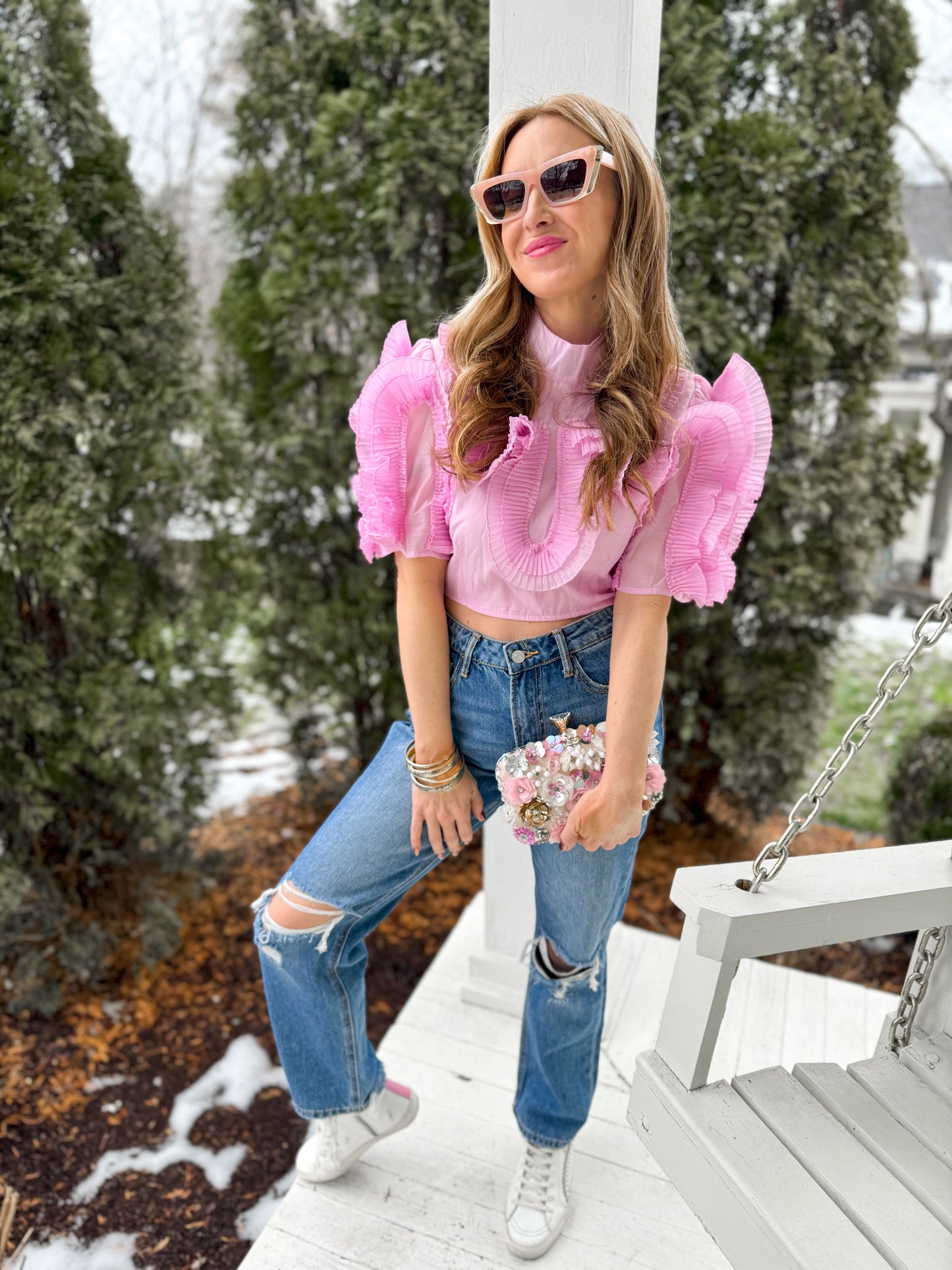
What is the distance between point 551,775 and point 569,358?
0.66 metres

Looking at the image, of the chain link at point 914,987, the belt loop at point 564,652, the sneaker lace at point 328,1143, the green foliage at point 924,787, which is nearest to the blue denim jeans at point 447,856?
the belt loop at point 564,652

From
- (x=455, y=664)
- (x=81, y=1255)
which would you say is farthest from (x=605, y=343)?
(x=81, y=1255)

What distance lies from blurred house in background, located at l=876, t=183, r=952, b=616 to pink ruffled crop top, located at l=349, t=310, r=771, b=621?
15.3ft

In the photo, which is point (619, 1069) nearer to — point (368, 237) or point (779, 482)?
point (779, 482)

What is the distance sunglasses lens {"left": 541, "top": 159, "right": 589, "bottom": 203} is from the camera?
1247 mm

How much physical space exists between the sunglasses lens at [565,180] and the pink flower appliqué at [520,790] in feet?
2.83

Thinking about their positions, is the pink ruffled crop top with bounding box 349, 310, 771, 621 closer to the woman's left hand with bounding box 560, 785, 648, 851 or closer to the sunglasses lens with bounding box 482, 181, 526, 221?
the sunglasses lens with bounding box 482, 181, 526, 221

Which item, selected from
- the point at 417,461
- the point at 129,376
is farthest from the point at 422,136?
the point at 417,461

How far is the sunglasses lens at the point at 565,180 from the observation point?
1247 mm

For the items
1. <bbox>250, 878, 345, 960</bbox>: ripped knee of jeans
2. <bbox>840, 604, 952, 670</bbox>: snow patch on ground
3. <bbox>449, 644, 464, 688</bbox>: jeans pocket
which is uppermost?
<bbox>449, 644, 464, 688</bbox>: jeans pocket

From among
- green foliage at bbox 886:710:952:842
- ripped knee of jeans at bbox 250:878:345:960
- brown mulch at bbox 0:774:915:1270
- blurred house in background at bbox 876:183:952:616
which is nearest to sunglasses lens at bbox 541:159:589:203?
brown mulch at bbox 0:774:915:1270

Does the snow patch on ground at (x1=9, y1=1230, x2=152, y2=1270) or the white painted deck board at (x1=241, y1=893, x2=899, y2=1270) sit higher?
the white painted deck board at (x1=241, y1=893, x2=899, y2=1270)

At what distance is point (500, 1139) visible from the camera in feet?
6.63

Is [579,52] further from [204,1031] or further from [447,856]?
[204,1031]
